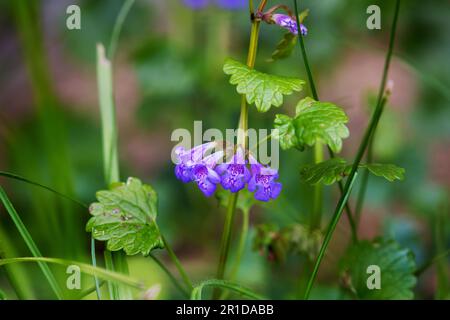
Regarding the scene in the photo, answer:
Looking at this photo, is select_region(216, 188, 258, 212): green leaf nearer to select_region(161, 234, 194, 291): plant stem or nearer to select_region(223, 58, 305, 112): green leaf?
select_region(161, 234, 194, 291): plant stem

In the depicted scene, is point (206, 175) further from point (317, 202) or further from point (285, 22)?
point (317, 202)

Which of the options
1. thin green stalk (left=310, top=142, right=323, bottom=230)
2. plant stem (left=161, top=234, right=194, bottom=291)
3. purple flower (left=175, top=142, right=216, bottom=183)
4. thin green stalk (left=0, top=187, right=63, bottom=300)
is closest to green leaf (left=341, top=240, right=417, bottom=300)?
thin green stalk (left=310, top=142, right=323, bottom=230)

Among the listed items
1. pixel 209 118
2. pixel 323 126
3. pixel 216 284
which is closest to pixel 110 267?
pixel 216 284

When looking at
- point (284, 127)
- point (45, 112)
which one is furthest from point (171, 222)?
point (284, 127)

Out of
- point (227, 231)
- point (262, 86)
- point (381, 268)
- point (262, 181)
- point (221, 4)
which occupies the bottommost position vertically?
point (381, 268)

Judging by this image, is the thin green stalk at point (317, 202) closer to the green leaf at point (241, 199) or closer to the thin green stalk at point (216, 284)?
the green leaf at point (241, 199)
